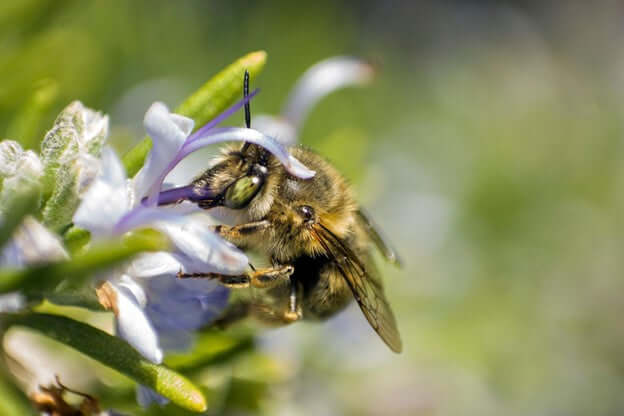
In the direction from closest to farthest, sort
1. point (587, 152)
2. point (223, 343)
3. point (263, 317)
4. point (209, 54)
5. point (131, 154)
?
1. point (131, 154)
2. point (223, 343)
3. point (263, 317)
4. point (209, 54)
5. point (587, 152)

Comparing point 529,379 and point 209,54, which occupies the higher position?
point 209,54

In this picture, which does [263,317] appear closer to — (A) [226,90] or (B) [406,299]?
(A) [226,90]

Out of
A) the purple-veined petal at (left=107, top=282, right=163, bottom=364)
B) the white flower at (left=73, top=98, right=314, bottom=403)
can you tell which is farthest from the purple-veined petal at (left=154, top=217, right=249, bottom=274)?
the purple-veined petal at (left=107, top=282, right=163, bottom=364)

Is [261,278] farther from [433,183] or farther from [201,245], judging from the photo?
[433,183]

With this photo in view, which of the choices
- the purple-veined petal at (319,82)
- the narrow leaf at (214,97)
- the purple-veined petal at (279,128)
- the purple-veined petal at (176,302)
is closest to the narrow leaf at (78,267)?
the purple-veined petal at (176,302)

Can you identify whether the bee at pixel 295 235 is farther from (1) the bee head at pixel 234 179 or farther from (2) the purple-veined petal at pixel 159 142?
(2) the purple-veined petal at pixel 159 142

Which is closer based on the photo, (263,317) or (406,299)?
(263,317)

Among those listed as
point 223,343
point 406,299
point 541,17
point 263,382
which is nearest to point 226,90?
point 223,343

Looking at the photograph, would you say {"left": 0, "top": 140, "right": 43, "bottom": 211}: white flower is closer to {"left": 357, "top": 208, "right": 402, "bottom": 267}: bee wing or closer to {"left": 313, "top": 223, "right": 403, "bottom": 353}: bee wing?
{"left": 313, "top": 223, "right": 403, "bottom": 353}: bee wing
